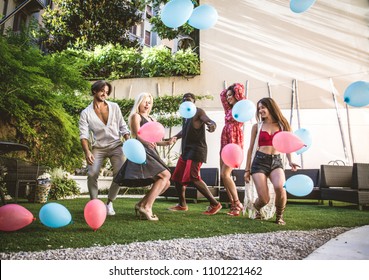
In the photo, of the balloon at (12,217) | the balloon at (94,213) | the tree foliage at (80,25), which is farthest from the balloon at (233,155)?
the tree foliage at (80,25)

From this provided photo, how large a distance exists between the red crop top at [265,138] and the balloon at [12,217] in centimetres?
213

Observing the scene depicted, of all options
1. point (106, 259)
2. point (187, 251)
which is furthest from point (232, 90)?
point (106, 259)

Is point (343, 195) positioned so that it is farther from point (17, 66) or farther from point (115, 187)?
→ point (17, 66)

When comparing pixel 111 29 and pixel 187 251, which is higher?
pixel 111 29

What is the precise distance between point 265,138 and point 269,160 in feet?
0.73

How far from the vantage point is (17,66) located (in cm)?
423

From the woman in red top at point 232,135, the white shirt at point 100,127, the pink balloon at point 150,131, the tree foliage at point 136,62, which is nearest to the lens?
the pink balloon at point 150,131

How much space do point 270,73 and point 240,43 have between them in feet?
4.56

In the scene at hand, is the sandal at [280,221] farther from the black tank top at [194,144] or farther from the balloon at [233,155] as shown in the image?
the black tank top at [194,144]

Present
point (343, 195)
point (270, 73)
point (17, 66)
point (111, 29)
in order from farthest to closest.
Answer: point (111, 29), point (270, 73), point (343, 195), point (17, 66)

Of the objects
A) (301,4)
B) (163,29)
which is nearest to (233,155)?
(301,4)

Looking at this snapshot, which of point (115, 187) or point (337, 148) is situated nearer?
point (115, 187)

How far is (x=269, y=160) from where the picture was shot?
9.20 ft

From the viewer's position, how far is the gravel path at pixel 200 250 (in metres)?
1.63
